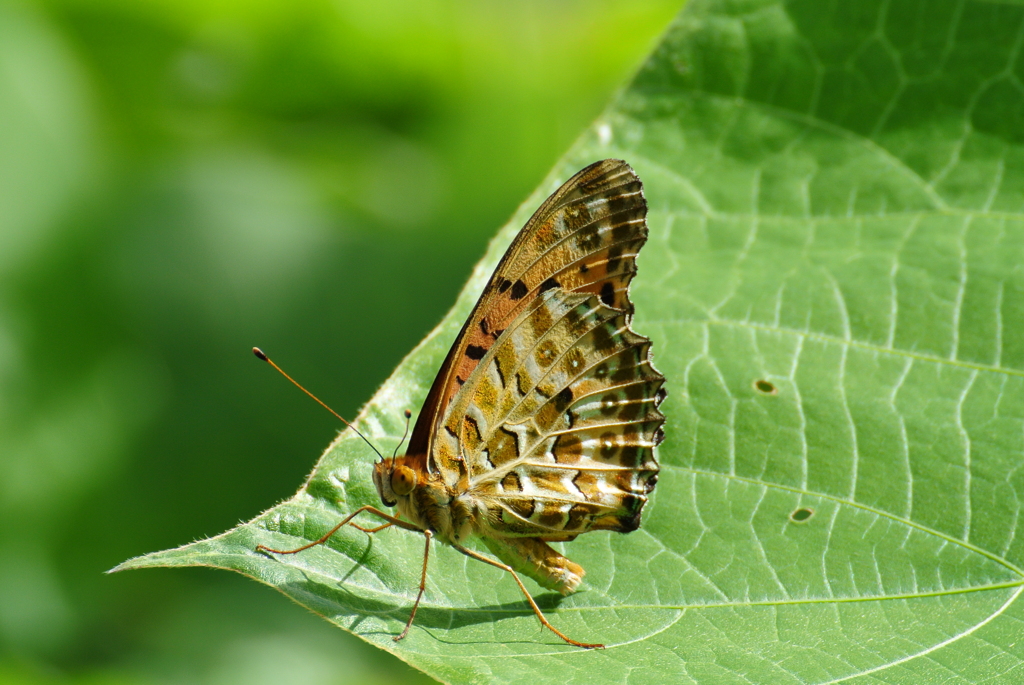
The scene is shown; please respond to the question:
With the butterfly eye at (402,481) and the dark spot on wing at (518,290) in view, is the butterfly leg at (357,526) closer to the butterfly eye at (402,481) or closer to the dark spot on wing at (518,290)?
the butterfly eye at (402,481)

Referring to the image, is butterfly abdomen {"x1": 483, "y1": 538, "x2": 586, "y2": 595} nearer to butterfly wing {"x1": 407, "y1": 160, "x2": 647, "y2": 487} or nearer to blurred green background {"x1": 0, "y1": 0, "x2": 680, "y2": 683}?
butterfly wing {"x1": 407, "y1": 160, "x2": 647, "y2": 487}

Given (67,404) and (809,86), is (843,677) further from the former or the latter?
(67,404)

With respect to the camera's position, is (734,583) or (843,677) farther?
(734,583)

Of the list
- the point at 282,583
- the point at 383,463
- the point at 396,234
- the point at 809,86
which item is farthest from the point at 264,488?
the point at 809,86

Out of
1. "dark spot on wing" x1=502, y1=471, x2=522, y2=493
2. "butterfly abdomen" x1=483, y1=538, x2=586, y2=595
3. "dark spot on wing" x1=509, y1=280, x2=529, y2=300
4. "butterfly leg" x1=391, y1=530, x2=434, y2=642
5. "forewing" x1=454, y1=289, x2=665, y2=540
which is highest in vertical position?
"dark spot on wing" x1=509, y1=280, x2=529, y2=300

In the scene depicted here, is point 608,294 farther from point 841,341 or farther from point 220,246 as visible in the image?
point 220,246

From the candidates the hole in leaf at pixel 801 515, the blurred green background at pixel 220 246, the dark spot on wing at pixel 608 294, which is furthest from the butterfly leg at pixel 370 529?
the blurred green background at pixel 220 246

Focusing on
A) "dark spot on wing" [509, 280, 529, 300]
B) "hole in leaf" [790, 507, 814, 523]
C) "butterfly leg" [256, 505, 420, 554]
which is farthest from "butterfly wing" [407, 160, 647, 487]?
"hole in leaf" [790, 507, 814, 523]
